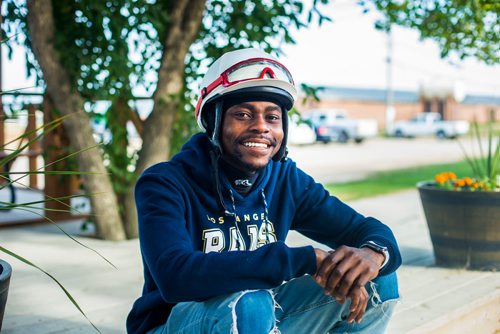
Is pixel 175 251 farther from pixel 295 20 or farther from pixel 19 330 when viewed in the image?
pixel 295 20

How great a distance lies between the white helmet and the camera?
2.36 metres

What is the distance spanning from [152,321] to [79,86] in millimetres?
3917

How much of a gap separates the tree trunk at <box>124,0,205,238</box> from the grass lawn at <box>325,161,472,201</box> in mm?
4070

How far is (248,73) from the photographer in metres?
2.36

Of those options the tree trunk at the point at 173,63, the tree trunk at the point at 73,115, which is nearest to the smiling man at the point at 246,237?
the tree trunk at the point at 73,115

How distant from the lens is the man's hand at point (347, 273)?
2.19 meters

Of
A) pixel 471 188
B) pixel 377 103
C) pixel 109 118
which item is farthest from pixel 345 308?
pixel 377 103

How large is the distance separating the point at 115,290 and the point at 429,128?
39.2 m

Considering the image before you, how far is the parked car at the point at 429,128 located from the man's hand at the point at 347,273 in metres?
39.5

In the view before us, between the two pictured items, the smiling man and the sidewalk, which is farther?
the sidewalk

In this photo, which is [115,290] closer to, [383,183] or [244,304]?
[244,304]

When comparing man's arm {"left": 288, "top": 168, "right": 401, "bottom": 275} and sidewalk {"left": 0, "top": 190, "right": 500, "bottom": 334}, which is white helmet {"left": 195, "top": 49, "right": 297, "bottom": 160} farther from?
sidewalk {"left": 0, "top": 190, "right": 500, "bottom": 334}

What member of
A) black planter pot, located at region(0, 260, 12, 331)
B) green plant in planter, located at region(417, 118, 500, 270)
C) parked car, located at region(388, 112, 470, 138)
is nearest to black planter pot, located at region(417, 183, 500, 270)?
green plant in planter, located at region(417, 118, 500, 270)

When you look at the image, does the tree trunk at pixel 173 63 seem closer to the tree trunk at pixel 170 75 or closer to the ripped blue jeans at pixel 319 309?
the tree trunk at pixel 170 75
